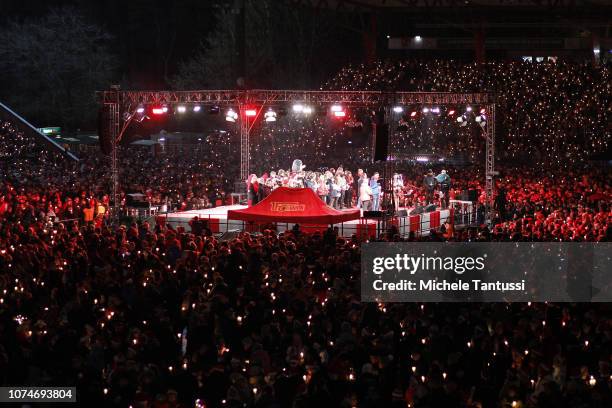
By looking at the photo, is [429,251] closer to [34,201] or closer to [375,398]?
[375,398]

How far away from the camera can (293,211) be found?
76.8 ft

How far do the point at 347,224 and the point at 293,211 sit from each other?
2.47 meters

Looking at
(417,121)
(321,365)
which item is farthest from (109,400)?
(417,121)

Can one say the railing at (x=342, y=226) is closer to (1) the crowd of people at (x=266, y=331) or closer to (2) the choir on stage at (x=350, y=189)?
(2) the choir on stage at (x=350, y=189)

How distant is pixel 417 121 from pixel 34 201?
20.9 meters

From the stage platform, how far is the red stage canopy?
0.32 metres

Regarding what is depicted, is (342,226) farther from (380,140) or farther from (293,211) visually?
(380,140)

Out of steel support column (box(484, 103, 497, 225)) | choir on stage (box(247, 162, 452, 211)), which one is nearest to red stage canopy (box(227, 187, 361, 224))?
choir on stage (box(247, 162, 452, 211))

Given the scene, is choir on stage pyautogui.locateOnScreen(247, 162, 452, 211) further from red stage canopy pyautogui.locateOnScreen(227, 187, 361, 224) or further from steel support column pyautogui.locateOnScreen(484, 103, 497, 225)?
red stage canopy pyautogui.locateOnScreen(227, 187, 361, 224)

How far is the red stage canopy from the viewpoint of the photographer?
23078mm

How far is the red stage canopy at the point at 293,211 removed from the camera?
75.7 feet

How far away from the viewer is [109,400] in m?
8.77

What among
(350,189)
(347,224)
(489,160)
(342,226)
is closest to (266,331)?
(342,226)

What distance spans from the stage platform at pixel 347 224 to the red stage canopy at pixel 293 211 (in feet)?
1.05
